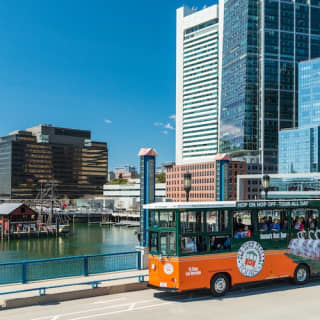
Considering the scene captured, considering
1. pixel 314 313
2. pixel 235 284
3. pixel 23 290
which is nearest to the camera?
pixel 314 313

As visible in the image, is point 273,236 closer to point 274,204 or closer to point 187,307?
point 274,204

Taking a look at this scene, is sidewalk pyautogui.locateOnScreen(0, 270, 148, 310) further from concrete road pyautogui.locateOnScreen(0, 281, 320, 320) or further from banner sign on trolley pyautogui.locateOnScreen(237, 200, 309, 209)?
banner sign on trolley pyautogui.locateOnScreen(237, 200, 309, 209)

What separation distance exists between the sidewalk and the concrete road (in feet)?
1.16

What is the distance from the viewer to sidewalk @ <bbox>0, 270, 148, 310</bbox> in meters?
15.5

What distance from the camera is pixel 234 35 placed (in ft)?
599

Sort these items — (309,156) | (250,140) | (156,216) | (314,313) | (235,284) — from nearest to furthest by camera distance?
(314,313) < (156,216) < (235,284) < (309,156) < (250,140)

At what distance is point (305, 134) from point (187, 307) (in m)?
124

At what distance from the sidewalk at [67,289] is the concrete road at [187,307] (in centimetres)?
35

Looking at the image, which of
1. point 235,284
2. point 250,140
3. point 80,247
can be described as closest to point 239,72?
point 250,140

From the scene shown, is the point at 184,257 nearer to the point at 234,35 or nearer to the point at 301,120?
the point at 301,120

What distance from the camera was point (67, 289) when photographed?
55.2 ft

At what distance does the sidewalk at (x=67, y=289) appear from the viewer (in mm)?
15547

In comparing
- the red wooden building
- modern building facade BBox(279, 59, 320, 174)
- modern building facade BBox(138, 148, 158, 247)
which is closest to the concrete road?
modern building facade BBox(138, 148, 158, 247)

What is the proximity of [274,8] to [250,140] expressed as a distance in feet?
177
